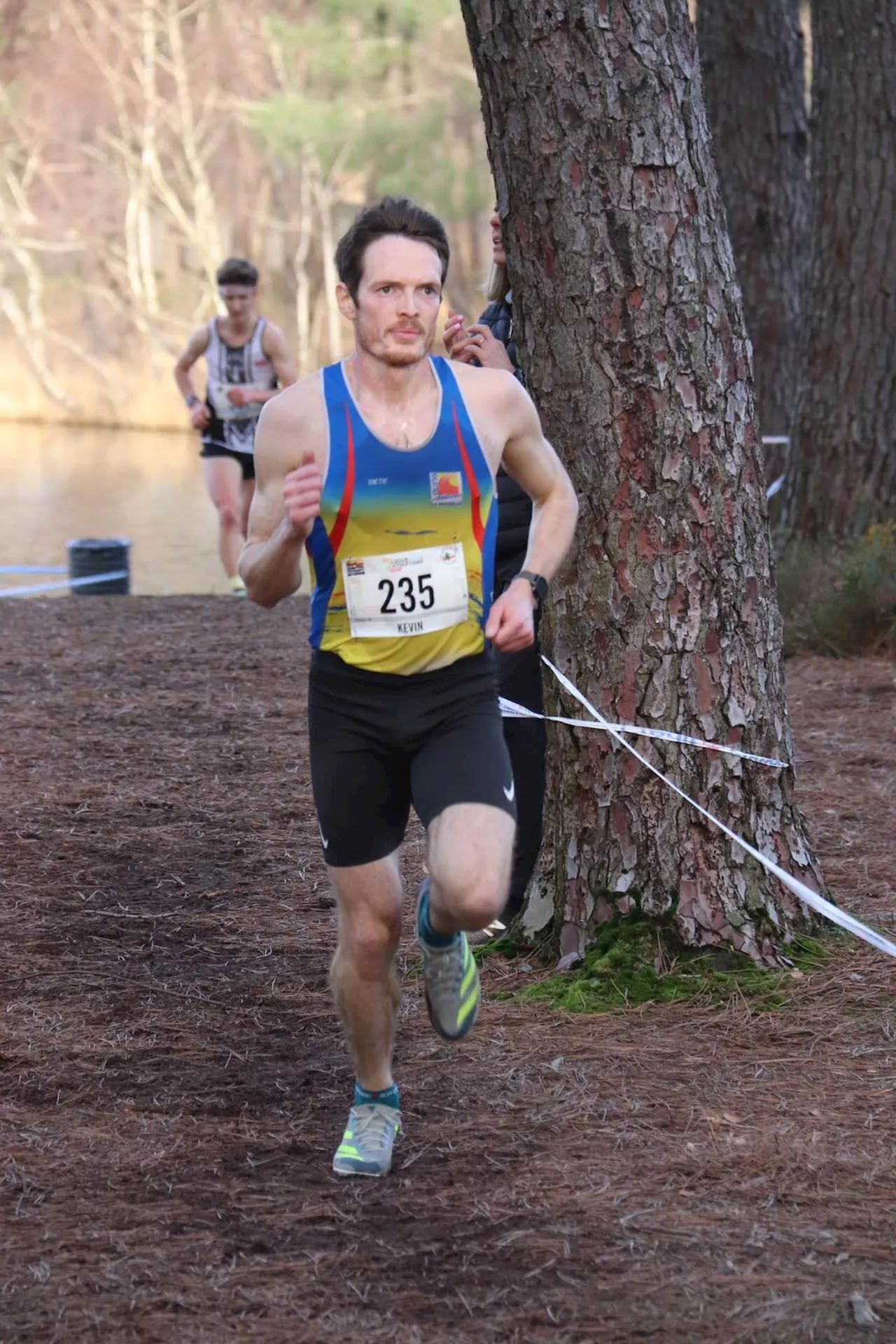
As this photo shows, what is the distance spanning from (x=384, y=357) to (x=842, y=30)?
28.4 ft

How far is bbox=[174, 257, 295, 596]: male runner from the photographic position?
12062 mm

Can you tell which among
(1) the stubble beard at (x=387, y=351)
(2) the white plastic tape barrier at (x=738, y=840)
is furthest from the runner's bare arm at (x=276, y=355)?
(1) the stubble beard at (x=387, y=351)

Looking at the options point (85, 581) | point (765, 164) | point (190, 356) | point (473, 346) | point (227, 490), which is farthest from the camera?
point (85, 581)

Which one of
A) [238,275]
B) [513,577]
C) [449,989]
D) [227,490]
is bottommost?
[449,989]

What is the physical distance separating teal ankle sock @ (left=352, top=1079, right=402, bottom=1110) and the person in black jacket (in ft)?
5.17

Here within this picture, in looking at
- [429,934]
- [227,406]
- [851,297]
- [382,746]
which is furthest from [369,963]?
[227,406]

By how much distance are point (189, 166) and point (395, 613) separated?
40.5 metres

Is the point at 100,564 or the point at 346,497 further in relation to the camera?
the point at 100,564

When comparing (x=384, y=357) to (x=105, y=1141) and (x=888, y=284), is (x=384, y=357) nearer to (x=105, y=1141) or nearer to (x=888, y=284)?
(x=105, y=1141)

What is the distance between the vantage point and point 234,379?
39.8 feet

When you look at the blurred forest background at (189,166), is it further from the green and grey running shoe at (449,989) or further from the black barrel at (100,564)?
the green and grey running shoe at (449,989)

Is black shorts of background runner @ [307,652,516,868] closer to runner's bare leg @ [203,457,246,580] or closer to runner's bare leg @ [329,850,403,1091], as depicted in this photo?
runner's bare leg @ [329,850,403,1091]

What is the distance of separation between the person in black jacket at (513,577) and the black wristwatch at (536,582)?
1.31m

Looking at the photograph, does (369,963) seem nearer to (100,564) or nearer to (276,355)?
(276,355)
